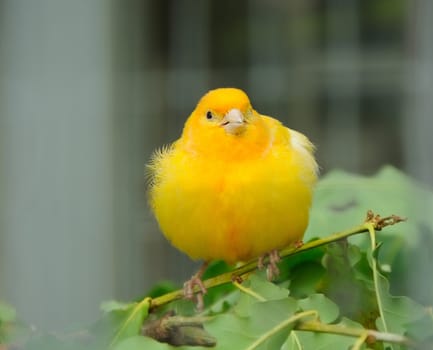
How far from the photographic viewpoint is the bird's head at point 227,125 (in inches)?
47.5

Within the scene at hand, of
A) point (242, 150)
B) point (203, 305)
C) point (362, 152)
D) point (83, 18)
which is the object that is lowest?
point (362, 152)

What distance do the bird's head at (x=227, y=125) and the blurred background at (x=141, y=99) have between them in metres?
0.11

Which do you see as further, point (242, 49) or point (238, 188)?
point (242, 49)

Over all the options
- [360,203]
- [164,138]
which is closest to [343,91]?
[164,138]

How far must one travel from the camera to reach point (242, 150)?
3.94 ft

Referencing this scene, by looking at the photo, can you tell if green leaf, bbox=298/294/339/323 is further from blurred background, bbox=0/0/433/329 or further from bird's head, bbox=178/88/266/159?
bird's head, bbox=178/88/266/159

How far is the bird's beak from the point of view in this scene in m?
1.21

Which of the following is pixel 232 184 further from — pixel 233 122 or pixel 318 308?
pixel 318 308

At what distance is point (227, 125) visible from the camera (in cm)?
123

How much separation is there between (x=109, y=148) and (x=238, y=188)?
1.35ft

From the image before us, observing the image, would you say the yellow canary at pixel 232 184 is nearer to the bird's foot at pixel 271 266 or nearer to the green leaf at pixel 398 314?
the bird's foot at pixel 271 266

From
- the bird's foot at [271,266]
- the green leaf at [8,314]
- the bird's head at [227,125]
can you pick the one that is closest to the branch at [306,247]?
the bird's foot at [271,266]

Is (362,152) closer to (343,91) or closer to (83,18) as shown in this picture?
(343,91)

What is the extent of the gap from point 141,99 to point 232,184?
2.20m
